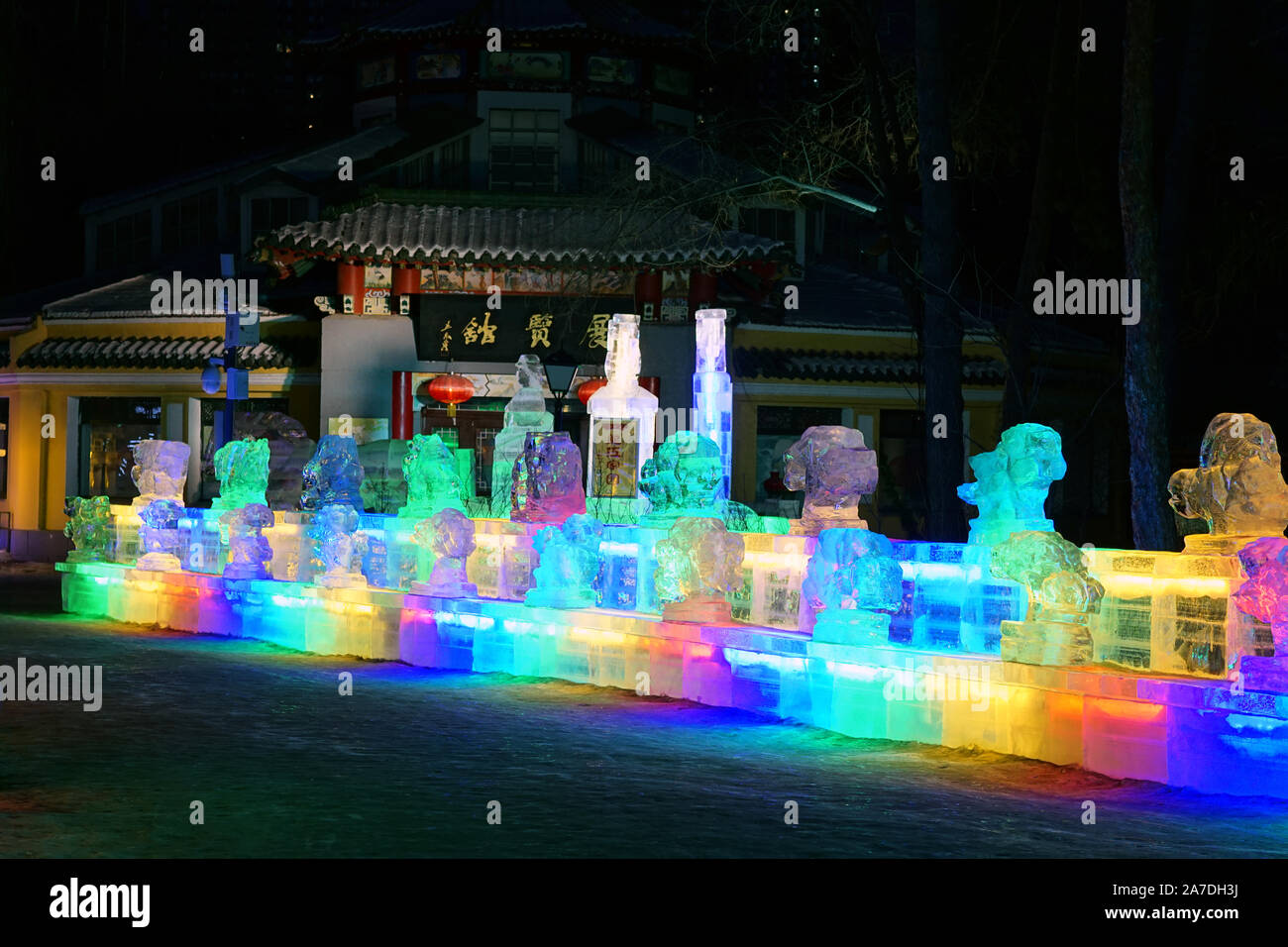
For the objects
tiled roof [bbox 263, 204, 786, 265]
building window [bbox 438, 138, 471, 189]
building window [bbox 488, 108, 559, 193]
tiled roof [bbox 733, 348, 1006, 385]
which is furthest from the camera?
building window [bbox 488, 108, 559, 193]

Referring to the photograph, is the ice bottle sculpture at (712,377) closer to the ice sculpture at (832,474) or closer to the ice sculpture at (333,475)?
the ice sculpture at (333,475)

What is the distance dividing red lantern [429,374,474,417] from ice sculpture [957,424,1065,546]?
12.6 meters

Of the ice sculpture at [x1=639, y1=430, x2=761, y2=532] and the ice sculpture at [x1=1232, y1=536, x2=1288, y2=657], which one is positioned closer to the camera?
the ice sculpture at [x1=1232, y1=536, x2=1288, y2=657]

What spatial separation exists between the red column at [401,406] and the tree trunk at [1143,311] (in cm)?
1157

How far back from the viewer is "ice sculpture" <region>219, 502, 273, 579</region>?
14.0 metres

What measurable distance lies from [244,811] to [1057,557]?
159 inches

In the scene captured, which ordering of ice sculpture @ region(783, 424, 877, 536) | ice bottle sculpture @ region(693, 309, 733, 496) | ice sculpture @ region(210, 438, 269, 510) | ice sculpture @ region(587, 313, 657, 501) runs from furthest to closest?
ice sculpture @ region(210, 438, 269, 510) → ice bottle sculpture @ region(693, 309, 733, 496) → ice sculpture @ region(587, 313, 657, 501) → ice sculpture @ region(783, 424, 877, 536)

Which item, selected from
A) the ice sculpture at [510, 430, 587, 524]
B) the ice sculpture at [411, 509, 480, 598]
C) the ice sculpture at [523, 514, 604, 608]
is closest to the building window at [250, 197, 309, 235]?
the ice sculpture at [411, 509, 480, 598]

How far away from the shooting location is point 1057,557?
25.2 ft

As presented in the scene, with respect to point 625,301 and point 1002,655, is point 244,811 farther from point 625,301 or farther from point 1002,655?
point 625,301

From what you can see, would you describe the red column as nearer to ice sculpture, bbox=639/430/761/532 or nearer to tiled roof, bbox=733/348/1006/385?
tiled roof, bbox=733/348/1006/385

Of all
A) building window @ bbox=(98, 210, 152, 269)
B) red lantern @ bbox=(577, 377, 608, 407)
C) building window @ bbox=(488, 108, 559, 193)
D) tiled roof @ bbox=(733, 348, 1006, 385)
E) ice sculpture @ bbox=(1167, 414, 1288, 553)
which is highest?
building window @ bbox=(488, 108, 559, 193)

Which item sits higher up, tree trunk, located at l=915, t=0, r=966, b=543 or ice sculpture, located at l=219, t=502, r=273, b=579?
tree trunk, located at l=915, t=0, r=966, b=543

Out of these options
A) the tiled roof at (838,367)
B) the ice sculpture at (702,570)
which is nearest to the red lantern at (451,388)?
the tiled roof at (838,367)
